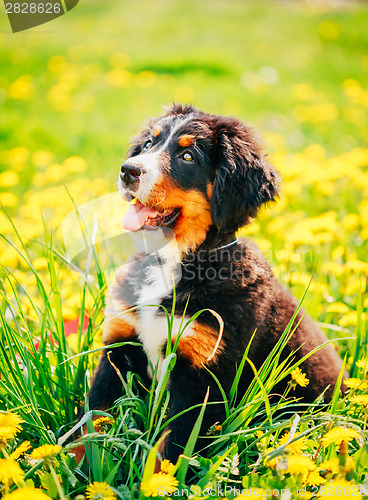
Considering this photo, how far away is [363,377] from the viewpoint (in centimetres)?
222

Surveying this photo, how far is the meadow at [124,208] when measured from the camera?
1.75 m

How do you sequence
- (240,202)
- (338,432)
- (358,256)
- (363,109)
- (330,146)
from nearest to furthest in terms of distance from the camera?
(338,432) < (240,202) < (358,256) < (330,146) < (363,109)

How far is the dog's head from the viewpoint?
2.38 m

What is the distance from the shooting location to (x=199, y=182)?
2486mm

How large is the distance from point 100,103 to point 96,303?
580 cm

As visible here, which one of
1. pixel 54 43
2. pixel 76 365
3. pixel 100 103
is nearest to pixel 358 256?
pixel 76 365

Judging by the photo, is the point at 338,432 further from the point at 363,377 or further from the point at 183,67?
the point at 183,67

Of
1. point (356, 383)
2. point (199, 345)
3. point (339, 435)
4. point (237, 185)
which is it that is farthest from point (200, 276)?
point (339, 435)

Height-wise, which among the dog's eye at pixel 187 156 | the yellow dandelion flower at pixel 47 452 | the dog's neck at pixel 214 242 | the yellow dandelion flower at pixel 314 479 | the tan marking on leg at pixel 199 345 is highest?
the dog's eye at pixel 187 156

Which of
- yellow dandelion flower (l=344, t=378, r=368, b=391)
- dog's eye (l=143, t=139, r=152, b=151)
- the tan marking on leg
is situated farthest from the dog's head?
yellow dandelion flower (l=344, t=378, r=368, b=391)

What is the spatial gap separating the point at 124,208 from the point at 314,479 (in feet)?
6.56

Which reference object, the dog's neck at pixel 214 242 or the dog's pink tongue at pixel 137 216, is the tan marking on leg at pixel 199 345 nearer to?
the dog's neck at pixel 214 242

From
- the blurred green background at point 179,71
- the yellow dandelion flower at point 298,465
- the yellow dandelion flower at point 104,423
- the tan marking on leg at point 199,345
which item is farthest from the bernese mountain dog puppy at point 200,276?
the blurred green background at point 179,71

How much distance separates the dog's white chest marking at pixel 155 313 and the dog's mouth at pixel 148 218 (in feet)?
0.68
